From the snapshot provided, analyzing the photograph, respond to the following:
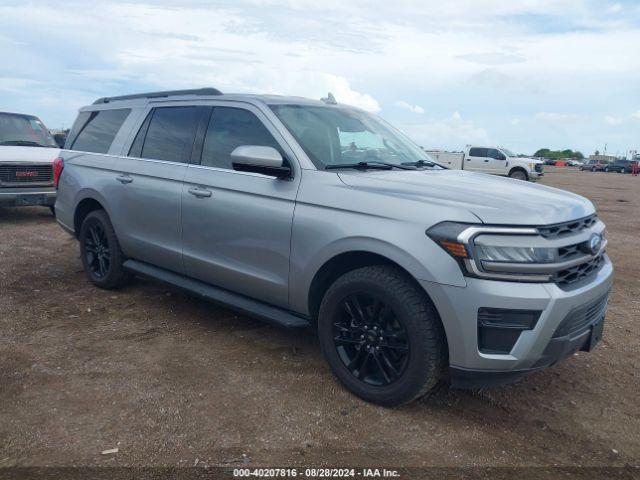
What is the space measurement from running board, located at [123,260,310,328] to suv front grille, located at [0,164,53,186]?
18.4 ft

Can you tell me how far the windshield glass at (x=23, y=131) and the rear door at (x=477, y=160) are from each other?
67.0 feet

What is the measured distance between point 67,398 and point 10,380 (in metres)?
0.50

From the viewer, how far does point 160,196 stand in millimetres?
4621

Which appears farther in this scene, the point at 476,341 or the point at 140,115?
the point at 140,115

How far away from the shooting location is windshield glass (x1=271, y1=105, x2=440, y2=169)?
12.8ft

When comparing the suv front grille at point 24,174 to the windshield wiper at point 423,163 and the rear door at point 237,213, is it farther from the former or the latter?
the windshield wiper at point 423,163

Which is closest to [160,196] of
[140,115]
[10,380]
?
[140,115]

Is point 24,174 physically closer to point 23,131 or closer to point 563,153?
point 23,131

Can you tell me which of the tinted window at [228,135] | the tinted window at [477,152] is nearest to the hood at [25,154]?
the tinted window at [228,135]

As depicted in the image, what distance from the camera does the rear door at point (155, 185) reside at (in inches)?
179

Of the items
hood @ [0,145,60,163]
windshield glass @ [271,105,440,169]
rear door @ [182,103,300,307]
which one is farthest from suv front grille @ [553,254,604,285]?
hood @ [0,145,60,163]

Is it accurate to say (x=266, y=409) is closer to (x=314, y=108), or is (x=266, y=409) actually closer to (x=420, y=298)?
(x=420, y=298)

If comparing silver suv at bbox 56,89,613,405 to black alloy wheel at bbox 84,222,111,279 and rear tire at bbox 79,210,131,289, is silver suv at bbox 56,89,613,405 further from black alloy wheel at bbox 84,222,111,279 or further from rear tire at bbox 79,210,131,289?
black alloy wheel at bbox 84,222,111,279

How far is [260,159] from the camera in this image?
11.8 ft
